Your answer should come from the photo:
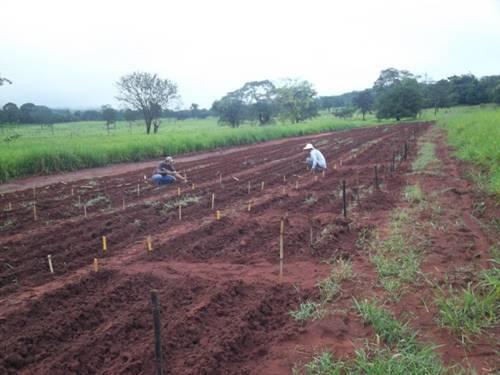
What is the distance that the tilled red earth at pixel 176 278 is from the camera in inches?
126

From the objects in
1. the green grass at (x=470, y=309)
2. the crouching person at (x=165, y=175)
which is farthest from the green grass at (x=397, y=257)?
the crouching person at (x=165, y=175)

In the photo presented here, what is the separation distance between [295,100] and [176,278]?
164 ft

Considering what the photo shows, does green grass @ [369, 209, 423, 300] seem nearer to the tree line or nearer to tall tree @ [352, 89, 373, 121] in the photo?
the tree line

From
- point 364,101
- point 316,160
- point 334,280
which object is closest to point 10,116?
point 316,160

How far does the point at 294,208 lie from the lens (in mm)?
7988

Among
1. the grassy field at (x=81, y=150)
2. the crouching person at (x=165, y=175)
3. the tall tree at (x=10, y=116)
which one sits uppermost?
the tall tree at (x=10, y=116)

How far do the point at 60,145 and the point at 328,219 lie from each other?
1343 centimetres

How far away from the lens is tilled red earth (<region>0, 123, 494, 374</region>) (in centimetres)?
319

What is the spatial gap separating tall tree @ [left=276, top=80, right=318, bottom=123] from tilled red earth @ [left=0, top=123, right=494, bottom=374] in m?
44.0

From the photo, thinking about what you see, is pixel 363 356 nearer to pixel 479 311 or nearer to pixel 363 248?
pixel 479 311

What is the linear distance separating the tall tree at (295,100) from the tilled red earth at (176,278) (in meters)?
44.0

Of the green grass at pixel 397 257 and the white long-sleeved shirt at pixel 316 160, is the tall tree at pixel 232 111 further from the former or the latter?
the green grass at pixel 397 257

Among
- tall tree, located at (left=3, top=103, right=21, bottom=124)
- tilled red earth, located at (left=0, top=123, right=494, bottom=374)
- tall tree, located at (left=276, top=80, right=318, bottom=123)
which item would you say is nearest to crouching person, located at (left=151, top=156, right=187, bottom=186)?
tilled red earth, located at (left=0, top=123, right=494, bottom=374)

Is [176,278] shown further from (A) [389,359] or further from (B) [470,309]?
(B) [470,309]
